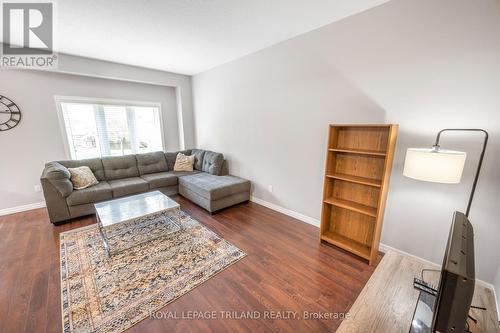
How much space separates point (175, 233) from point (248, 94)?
2.50 m

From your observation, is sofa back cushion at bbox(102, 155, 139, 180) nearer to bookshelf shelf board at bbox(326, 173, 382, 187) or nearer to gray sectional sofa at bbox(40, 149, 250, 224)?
gray sectional sofa at bbox(40, 149, 250, 224)

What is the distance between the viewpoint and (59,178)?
2807 mm

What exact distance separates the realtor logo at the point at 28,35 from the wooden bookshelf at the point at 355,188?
11.2 ft

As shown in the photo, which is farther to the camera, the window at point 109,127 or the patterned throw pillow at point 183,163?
the patterned throw pillow at point 183,163

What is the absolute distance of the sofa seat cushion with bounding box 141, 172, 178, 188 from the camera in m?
3.69

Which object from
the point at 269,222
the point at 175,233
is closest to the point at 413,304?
the point at 269,222

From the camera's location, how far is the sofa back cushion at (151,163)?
4.05m

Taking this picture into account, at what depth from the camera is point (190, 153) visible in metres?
4.74

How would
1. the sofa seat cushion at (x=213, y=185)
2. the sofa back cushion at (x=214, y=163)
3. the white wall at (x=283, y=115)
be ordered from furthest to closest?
the sofa back cushion at (x=214, y=163), the sofa seat cushion at (x=213, y=185), the white wall at (x=283, y=115)

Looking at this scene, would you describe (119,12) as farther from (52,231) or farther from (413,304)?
(413,304)

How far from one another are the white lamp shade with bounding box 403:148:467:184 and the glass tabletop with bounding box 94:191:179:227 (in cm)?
255

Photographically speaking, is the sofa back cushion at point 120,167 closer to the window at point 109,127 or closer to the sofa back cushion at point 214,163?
the window at point 109,127

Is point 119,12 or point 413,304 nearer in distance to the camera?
point 413,304

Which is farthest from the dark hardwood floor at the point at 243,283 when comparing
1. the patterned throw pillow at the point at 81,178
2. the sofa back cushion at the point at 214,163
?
the sofa back cushion at the point at 214,163
